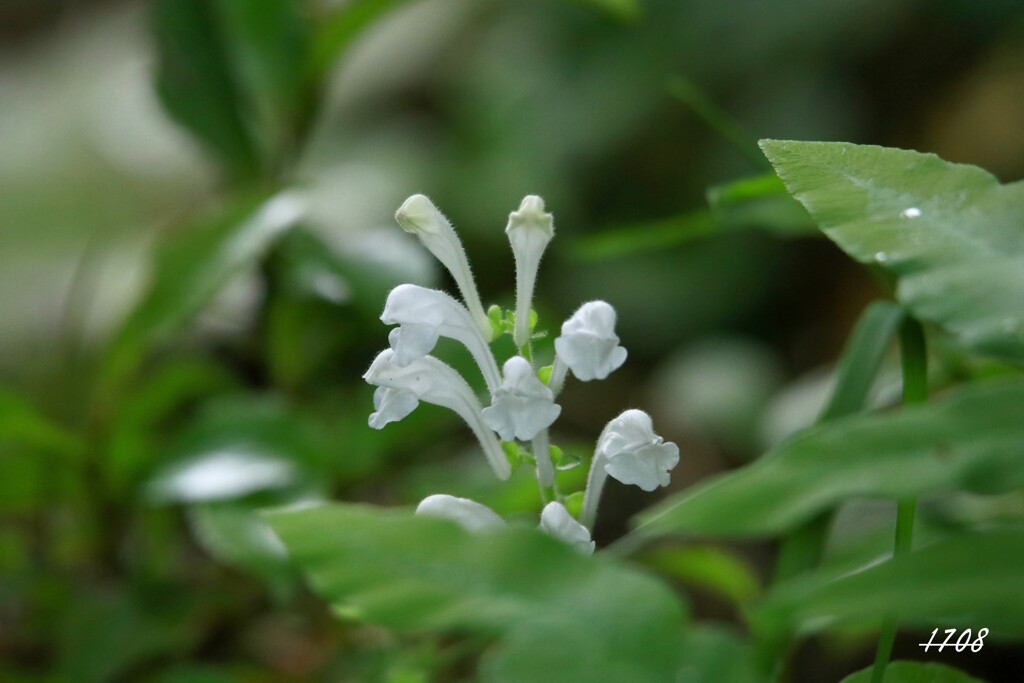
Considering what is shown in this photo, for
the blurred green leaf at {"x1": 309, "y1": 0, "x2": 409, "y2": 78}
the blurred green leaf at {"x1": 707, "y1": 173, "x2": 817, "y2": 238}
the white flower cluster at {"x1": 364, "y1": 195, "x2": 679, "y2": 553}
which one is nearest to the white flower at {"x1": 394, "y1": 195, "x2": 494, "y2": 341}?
the white flower cluster at {"x1": 364, "y1": 195, "x2": 679, "y2": 553}

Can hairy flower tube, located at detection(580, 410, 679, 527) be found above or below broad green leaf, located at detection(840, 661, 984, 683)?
above

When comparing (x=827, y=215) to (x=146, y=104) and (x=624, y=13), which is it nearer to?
(x=624, y=13)

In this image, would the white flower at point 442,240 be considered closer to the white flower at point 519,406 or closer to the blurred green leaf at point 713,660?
the white flower at point 519,406

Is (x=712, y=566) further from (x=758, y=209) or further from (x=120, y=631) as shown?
(x=120, y=631)

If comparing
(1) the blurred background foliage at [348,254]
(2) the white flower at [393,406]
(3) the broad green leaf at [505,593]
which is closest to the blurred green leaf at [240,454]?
(1) the blurred background foliage at [348,254]

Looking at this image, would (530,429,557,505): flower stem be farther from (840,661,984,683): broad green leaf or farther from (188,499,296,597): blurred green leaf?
(188,499,296,597): blurred green leaf

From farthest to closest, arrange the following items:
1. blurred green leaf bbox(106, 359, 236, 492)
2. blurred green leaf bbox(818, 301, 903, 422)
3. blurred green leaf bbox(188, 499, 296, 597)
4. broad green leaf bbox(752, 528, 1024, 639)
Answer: blurred green leaf bbox(106, 359, 236, 492), blurred green leaf bbox(188, 499, 296, 597), blurred green leaf bbox(818, 301, 903, 422), broad green leaf bbox(752, 528, 1024, 639)
